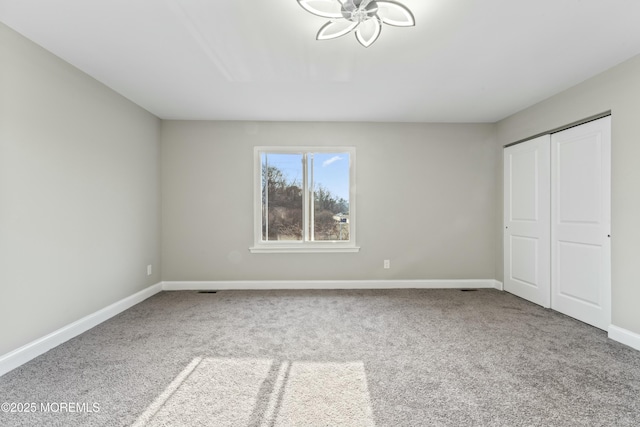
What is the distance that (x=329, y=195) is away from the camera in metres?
4.60

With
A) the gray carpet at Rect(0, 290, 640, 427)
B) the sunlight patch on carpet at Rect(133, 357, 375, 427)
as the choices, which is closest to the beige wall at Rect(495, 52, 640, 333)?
the gray carpet at Rect(0, 290, 640, 427)

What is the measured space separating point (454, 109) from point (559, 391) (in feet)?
10.4

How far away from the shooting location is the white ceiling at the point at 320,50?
2.03m

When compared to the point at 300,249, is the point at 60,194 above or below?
above

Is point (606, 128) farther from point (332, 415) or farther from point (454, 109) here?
point (332, 415)

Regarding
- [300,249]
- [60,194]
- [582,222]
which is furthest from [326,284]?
[60,194]

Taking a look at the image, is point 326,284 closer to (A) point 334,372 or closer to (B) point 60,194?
(A) point 334,372

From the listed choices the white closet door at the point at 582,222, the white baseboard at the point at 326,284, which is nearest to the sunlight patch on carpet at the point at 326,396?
the white baseboard at the point at 326,284

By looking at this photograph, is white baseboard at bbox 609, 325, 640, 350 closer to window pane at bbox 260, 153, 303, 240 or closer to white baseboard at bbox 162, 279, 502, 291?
white baseboard at bbox 162, 279, 502, 291

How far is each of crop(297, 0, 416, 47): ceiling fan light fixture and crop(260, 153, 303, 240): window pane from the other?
2485 mm

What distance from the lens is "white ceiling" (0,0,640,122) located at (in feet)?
6.64

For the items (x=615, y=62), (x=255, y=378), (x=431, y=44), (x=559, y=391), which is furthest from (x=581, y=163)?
(x=255, y=378)

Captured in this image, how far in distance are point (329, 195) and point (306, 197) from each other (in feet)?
1.12

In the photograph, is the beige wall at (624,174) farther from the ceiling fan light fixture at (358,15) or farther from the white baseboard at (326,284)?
the ceiling fan light fixture at (358,15)
